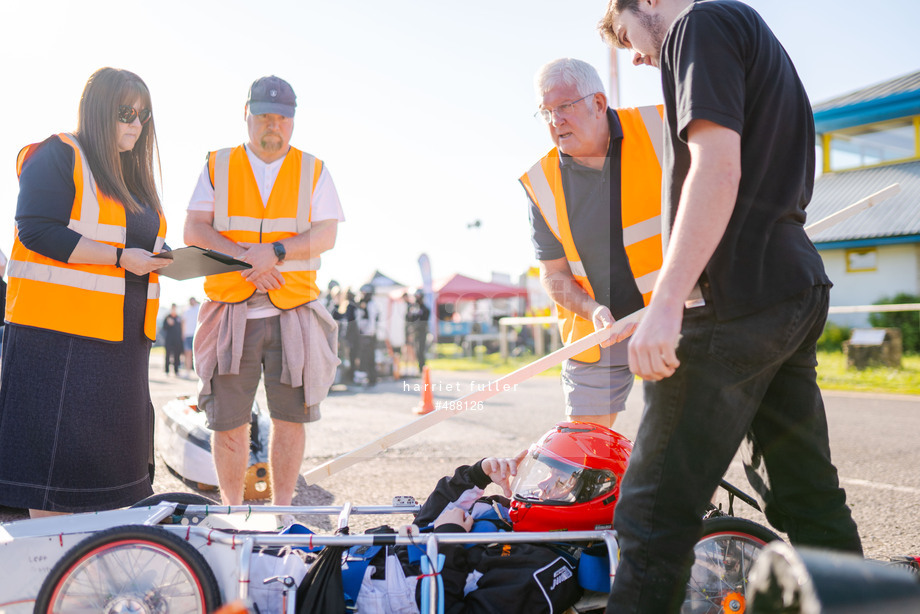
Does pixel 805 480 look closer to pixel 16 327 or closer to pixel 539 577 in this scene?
→ pixel 539 577

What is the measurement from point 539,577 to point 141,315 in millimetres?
1988

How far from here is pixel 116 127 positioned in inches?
114

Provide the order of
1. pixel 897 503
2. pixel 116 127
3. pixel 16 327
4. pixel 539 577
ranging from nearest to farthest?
pixel 539 577
pixel 16 327
pixel 116 127
pixel 897 503

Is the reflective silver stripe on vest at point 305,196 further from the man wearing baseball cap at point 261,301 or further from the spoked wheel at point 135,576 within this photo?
the spoked wheel at point 135,576

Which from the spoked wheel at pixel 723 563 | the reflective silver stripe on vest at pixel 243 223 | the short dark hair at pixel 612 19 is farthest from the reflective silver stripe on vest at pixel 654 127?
the reflective silver stripe on vest at pixel 243 223

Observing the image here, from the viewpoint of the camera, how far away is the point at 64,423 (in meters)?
2.68

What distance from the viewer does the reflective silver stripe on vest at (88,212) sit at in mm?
2783

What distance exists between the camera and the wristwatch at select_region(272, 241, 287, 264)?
3354 millimetres

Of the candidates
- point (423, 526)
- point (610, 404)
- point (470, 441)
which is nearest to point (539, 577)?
point (423, 526)

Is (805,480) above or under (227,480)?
above

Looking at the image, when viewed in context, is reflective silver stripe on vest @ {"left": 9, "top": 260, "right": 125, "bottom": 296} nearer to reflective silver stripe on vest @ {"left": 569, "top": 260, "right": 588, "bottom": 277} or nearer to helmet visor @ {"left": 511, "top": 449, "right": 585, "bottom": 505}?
helmet visor @ {"left": 511, "top": 449, "right": 585, "bottom": 505}

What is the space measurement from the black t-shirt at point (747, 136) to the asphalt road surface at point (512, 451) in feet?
7.15

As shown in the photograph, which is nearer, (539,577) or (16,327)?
(539,577)

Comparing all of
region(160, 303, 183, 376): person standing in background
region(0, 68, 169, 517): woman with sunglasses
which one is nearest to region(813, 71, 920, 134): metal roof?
region(160, 303, 183, 376): person standing in background
